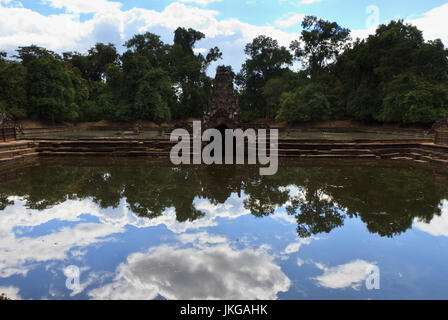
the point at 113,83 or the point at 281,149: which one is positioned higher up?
the point at 113,83

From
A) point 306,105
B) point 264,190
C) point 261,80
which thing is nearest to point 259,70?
point 261,80

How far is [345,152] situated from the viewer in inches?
568

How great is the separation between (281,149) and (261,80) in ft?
130

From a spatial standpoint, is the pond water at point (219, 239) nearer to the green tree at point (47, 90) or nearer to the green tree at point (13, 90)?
the green tree at point (13, 90)

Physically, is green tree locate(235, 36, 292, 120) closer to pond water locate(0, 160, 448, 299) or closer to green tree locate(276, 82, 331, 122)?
green tree locate(276, 82, 331, 122)

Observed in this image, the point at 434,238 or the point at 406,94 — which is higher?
the point at 406,94

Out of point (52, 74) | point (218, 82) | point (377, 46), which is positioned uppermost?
point (377, 46)

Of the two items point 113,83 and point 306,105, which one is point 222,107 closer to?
point 306,105

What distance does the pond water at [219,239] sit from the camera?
357cm

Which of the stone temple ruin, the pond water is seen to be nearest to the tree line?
the stone temple ruin

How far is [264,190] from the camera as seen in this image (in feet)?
26.6
